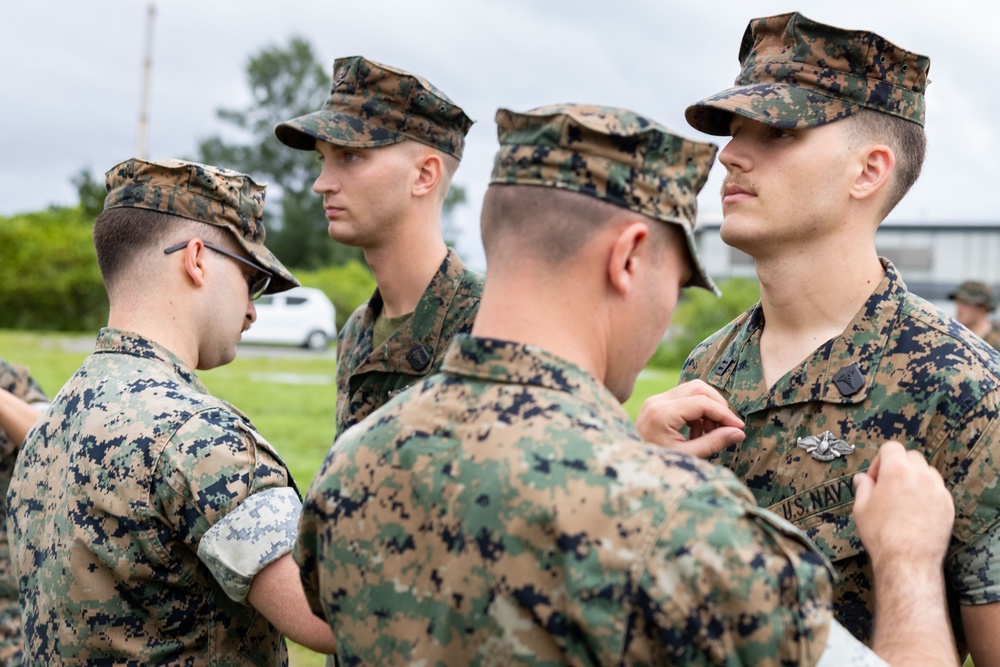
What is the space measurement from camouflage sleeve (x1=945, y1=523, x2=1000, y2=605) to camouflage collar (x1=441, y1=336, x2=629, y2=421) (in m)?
1.17

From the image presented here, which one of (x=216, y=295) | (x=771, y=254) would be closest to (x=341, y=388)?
(x=216, y=295)

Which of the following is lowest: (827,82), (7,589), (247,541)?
(7,589)

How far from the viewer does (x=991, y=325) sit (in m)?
10.7

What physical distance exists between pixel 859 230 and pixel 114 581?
229 cm

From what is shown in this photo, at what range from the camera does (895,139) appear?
288cm

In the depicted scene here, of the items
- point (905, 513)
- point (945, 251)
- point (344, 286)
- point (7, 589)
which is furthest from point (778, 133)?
point (945, 251)

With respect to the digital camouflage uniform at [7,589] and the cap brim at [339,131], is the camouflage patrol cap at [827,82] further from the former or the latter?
the digital camouflage uniform at [7,589]

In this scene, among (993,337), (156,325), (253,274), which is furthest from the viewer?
(993,337)

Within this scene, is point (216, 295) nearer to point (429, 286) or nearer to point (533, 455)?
point (429, 286)

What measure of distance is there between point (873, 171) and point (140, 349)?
221 centimetres

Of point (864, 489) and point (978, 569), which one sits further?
point (978, 569)

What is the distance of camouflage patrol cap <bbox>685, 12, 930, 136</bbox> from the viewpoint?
2789mm

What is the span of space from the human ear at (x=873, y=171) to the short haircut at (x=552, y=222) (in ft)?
4.13

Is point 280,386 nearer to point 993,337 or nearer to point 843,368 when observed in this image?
point 993,337
